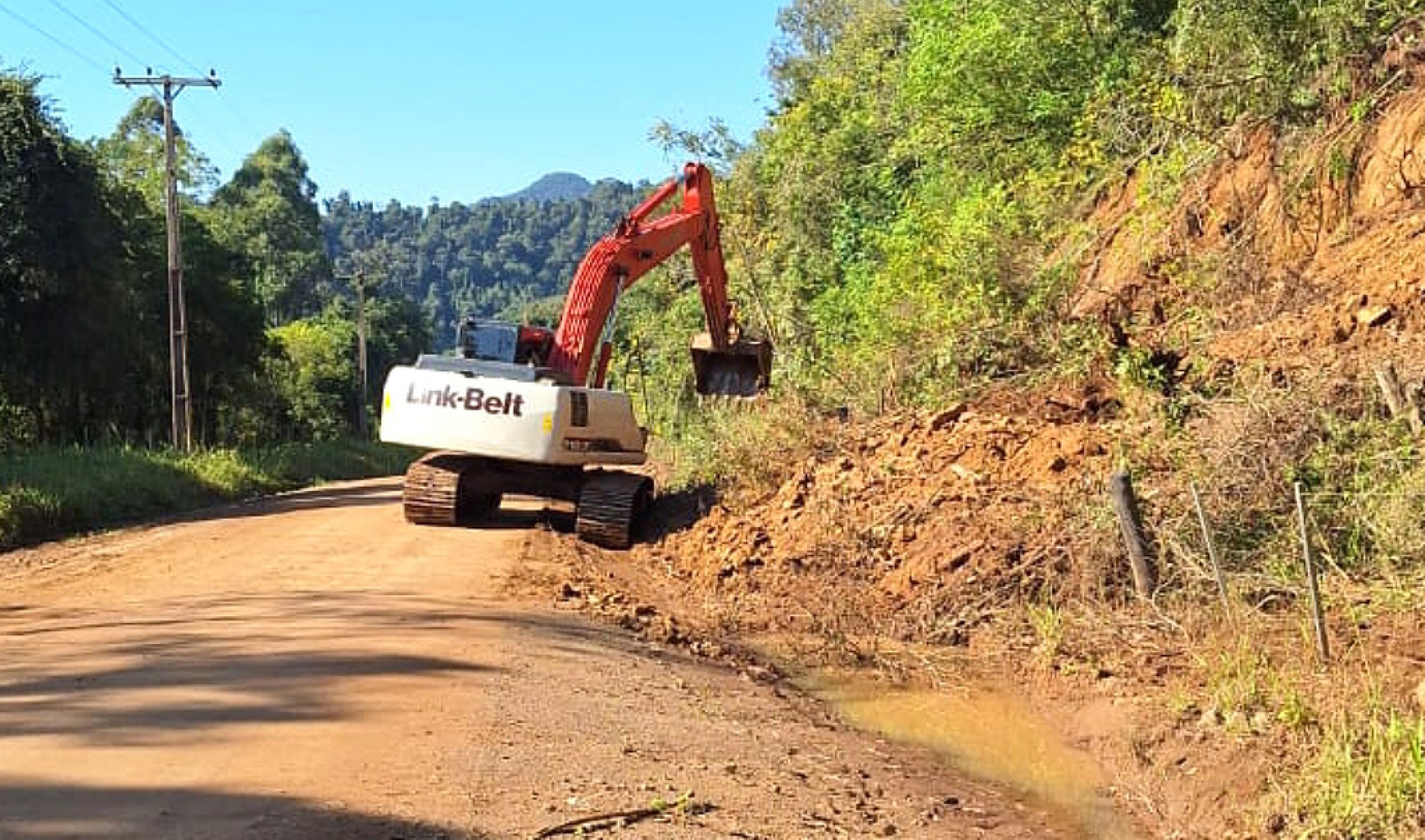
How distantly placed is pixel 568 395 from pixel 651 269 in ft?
11.7

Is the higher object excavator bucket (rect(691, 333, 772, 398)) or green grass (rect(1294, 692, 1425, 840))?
excavator bucket (rect(691, 333, 772, 398))

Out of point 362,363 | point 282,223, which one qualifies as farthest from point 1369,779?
point 282,223

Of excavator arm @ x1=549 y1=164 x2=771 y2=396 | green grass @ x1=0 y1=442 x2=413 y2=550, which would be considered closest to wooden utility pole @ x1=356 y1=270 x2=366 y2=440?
green grass @ x1=0 y1=442 x2=413 y2=550

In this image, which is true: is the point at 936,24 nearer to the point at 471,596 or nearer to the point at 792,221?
the point at 792,221

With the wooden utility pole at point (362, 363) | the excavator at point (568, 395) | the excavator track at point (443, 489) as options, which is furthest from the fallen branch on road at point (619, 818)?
the wooden utility pole at point (362, 363)

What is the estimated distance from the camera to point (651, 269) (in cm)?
1680

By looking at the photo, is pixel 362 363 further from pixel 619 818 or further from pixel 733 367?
pixel 619 818

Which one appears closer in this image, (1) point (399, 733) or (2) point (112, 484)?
(1) point (399, 733)

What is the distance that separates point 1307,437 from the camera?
8.73 m

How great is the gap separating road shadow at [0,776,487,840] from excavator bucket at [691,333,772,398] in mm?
12953

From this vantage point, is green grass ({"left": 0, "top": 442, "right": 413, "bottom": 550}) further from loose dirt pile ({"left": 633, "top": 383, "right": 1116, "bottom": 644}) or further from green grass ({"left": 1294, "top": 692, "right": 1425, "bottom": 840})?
green grass ({"left": 1294, "top": 692, "right": 1425, "bottom": 840})

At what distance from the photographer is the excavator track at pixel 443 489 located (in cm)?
1473

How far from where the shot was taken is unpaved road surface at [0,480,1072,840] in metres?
4.73

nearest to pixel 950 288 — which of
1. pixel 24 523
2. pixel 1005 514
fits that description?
pixel 1005 514
